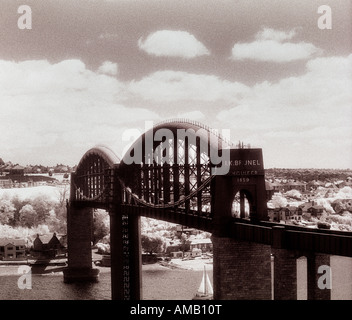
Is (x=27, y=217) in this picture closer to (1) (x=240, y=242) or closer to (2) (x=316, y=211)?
(2) (x=316, y=211)

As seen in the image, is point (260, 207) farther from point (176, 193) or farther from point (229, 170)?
point (176, 193)

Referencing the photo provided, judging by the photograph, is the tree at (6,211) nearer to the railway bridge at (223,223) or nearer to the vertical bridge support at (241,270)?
the railway bridge at (223,223)

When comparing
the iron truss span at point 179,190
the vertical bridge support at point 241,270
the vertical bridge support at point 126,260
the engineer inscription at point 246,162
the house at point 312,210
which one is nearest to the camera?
the iron truss span at point 179,190

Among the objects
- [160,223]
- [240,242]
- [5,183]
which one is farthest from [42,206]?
[240,242]

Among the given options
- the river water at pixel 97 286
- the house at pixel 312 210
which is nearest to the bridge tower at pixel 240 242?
the river water at pixel 97 286

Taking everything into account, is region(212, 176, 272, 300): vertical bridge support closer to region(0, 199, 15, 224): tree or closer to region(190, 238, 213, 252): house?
region(190, 238, 213, 252): house
